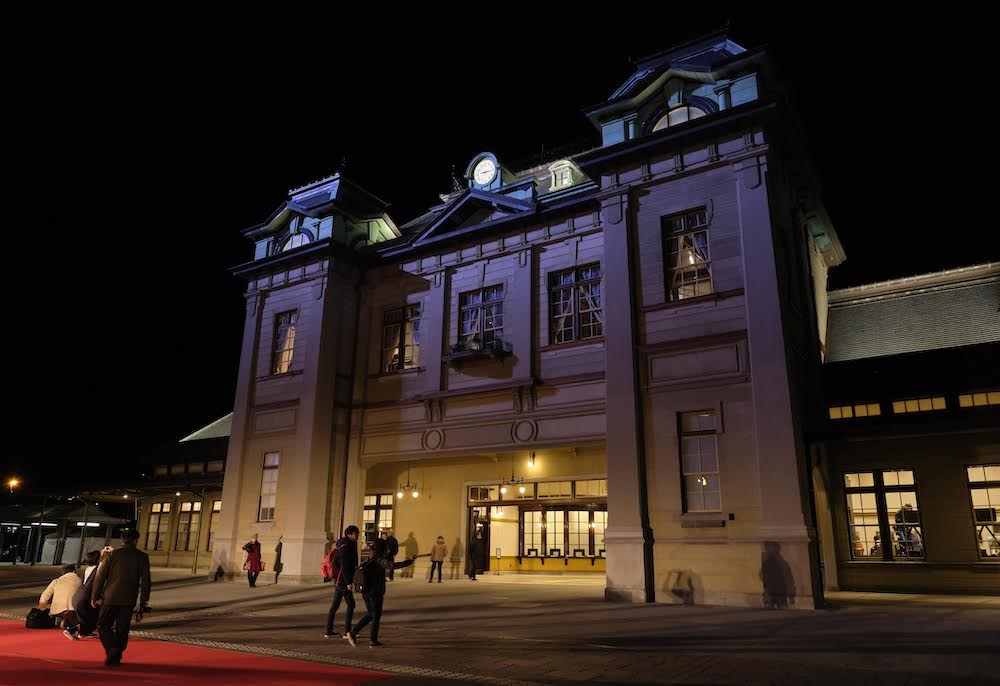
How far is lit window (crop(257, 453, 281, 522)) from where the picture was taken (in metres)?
21.7

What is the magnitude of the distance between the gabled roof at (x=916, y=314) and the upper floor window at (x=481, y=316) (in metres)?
9.53

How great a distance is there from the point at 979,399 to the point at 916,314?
435 cm

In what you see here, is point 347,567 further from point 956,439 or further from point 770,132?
point 956,439

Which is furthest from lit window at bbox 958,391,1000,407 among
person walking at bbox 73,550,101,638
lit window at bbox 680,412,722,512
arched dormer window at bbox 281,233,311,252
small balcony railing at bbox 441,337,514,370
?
arched dormer window at bbox 281,233,311,252

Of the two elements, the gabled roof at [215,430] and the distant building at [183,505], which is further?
the gabled roof at [215,430]

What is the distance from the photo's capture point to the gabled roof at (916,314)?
18609 mm

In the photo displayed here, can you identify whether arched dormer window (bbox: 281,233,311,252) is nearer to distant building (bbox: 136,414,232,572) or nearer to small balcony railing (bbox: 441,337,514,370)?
small balcony railing (bbox: 441,337,514,370)

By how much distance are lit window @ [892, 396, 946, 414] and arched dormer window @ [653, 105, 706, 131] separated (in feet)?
28.0

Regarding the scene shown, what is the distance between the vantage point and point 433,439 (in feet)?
67.1

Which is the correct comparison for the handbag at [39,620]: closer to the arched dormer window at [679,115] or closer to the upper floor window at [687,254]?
the upper floor window at [687,254]

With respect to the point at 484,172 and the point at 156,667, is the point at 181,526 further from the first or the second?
the point at 156,667

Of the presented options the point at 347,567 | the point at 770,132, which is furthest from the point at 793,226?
the point at 347,567

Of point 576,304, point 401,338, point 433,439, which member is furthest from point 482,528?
point 576,304

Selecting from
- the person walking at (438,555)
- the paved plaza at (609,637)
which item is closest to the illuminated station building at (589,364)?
the person walking at (438,555)
